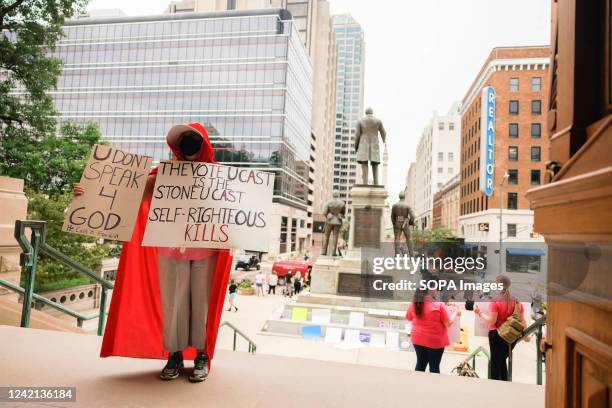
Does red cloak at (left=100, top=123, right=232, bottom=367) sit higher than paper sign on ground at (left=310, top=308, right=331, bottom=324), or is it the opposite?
red cloak at (left=100, top=123, right=232, bottom=367)

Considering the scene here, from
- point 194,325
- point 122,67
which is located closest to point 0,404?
point 194,325

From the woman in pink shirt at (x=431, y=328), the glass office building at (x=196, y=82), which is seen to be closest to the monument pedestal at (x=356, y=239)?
the woman in pink shirt at (x=431, y=328)

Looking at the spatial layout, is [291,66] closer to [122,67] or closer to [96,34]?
[122,67]

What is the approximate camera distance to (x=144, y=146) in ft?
138

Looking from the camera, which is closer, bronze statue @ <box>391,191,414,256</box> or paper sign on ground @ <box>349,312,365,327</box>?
paper sign on ground @ <box>349,312,365,327</box>

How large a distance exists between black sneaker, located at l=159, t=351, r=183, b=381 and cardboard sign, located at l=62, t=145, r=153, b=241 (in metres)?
0.92

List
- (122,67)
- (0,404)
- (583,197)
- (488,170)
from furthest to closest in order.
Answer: (122,67) < (488,170) < (0,404) < (583,197)

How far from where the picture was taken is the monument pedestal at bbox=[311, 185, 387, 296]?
38.0ft

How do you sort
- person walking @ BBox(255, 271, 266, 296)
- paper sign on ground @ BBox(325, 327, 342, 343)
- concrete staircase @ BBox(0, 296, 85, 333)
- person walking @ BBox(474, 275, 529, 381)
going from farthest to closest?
1. person walking @ BBox(255, 271, 266, 296)
2. paper sign on ground @ BBox(325, 327, 342, 343)
3. concrete staircase @ BBox(0, 296, 85, 333)
4. person walking @ BBox(474, 275, 529, 381)

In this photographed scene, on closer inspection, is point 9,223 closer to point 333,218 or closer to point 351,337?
point 351,337

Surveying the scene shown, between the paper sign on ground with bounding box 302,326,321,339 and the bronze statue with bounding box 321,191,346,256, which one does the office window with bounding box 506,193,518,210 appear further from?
the paper sign on ground with bounding box 302,326,321,339

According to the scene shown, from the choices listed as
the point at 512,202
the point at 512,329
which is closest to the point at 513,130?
the point at 512,202

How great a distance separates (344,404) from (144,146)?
1747 inches

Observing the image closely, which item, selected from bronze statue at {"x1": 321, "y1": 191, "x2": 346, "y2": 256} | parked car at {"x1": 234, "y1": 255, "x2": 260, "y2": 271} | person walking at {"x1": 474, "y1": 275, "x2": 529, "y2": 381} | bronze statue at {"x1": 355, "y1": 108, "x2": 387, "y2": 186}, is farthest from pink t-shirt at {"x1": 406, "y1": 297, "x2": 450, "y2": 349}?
parked car at {"x1": 234, "y1": 255, "x2": 260, "y2": 271}
